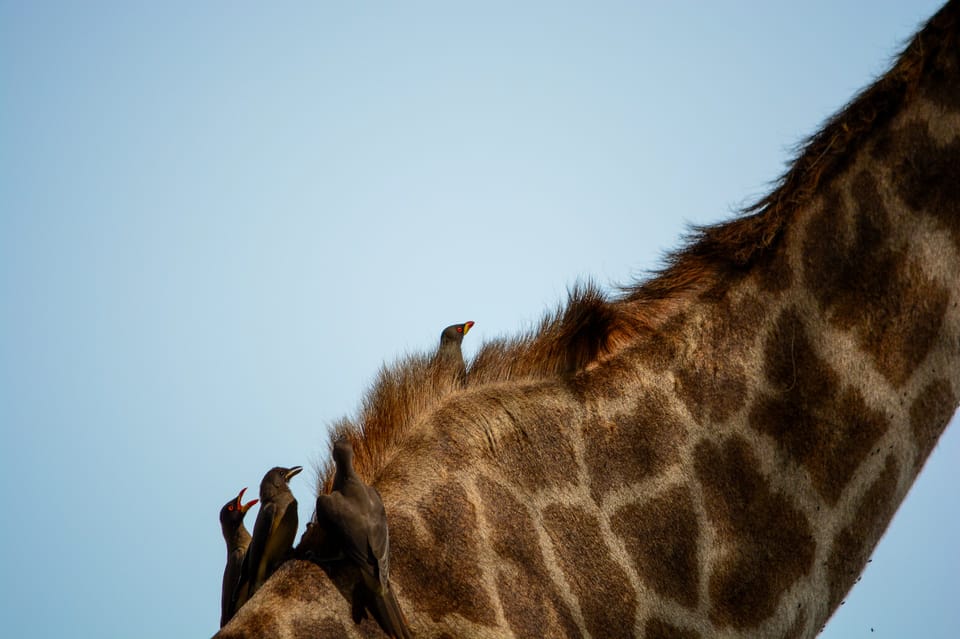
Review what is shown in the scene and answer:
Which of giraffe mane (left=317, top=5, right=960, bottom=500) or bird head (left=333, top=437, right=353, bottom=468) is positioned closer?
bird head (left=333, top=437, right=353, bottom=468)

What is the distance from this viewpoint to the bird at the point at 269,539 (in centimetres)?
527

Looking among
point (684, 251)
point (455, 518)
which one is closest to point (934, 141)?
point (684, 251)

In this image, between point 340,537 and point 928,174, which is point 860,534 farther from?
point 340,537

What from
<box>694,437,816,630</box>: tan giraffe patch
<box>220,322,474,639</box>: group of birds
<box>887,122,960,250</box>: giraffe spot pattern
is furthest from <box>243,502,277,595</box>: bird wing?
<box>887,122,960,250</box>: giraffe spot pattern

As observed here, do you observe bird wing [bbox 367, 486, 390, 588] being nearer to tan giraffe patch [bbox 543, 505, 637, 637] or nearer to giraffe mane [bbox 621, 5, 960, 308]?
tan giraffe patch [bbox 543, 505, 637, 637]

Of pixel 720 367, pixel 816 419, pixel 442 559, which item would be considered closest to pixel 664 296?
pixel 720 367

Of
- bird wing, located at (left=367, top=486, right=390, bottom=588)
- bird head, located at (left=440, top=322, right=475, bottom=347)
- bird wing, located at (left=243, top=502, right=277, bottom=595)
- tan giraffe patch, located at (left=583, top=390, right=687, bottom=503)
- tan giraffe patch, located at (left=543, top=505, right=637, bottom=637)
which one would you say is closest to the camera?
bird wing, located at (left=367, top=486, right=390, bottom=588)

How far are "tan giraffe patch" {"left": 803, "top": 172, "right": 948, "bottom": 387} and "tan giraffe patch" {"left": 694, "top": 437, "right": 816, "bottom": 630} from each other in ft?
2.98

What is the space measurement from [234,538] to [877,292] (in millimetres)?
3945

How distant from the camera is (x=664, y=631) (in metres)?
5.19

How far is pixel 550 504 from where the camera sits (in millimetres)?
5340

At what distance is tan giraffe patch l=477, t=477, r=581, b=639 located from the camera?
5059 mm

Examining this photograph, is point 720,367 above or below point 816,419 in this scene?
above

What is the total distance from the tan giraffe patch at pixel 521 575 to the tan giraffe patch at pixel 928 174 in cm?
269
